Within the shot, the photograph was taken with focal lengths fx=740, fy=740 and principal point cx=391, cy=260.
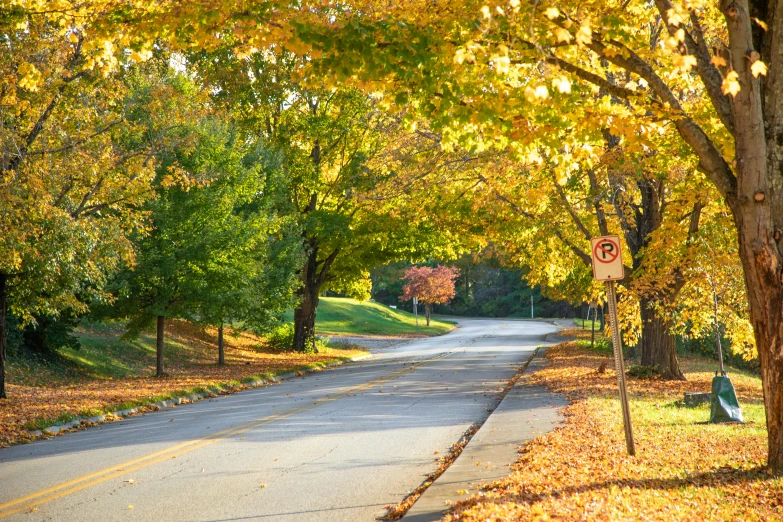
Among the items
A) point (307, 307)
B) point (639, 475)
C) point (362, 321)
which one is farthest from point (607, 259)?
point (362, 321)

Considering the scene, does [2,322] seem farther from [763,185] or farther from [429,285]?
[429,285]

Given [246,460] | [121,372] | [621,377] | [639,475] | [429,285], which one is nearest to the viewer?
[639,475]

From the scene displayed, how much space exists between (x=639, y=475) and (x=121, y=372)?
19.8 metres

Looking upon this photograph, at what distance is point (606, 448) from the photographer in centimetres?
866

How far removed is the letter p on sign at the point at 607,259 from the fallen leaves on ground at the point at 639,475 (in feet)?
6.60

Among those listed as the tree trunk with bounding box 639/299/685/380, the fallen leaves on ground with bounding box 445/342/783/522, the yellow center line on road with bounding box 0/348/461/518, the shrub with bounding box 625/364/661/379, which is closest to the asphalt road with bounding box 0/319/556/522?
the yellow center line on road with bounding box 0/348/461/518

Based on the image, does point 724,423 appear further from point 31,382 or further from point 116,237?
point 31,382

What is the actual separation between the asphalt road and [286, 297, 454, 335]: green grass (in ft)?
137

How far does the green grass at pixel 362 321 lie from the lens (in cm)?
6088

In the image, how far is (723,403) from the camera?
11930 mm

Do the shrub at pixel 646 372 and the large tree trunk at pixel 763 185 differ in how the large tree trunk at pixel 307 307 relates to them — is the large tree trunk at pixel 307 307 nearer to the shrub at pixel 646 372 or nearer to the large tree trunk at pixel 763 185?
the shrub at pixel 646 372

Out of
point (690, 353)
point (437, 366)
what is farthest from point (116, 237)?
point (690, 353)

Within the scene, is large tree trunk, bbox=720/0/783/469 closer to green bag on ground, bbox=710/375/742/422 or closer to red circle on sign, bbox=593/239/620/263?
red circle on sign, bbox=593/239/620/263

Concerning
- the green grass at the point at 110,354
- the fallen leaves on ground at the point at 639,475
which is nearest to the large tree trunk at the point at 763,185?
the fallen leaves on ground at the point at 639,475
